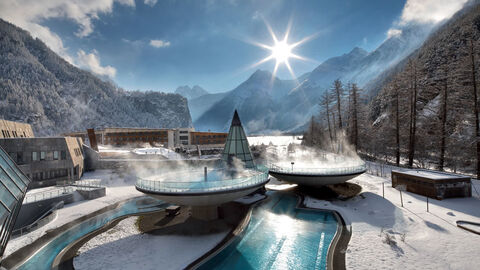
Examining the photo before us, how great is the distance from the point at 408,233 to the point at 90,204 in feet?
82.4

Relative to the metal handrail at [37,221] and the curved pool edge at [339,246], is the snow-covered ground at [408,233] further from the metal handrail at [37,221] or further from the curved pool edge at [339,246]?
the metal handrail at [37,221]

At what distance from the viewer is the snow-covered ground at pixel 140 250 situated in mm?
10617

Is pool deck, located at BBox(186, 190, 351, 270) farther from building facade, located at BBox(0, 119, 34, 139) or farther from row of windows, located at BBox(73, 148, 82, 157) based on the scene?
building facade, located at BBox(0, 119, 34, 139)

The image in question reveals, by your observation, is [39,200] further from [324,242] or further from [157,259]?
[324,242]

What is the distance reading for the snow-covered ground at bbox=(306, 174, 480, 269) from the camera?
31.6ft

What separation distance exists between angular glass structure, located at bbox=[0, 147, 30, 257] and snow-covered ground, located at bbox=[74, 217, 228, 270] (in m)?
3.94

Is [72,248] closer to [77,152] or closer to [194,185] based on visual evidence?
[194,185]

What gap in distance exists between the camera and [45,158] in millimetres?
24688

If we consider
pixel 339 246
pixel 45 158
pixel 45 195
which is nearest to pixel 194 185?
pixel 339 246

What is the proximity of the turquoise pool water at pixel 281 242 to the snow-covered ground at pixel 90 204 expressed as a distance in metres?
11.9

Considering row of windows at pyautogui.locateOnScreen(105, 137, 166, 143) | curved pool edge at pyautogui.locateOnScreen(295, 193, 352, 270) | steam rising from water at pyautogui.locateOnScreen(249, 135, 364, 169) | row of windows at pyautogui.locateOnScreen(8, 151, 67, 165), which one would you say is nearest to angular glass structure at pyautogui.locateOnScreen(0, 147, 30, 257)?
curved pool edge at pyautogui.locateOnScreen(295, 193, 352, 270)

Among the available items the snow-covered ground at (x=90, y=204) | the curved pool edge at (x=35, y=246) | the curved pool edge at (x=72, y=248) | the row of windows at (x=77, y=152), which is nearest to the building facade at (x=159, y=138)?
the row of windows at (x=77, y=152)

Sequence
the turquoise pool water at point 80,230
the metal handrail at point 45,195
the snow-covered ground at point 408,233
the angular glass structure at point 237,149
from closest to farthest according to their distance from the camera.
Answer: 1. the snow-covered ground at point 408,233
2. the turquoise pool water at point 80,230
3. the metal handrail at point 45,195
4. the angular glass structure at point 237,149

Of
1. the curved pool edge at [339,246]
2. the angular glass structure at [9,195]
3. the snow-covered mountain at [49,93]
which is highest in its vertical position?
the snow-covered mountain at [49,93]
